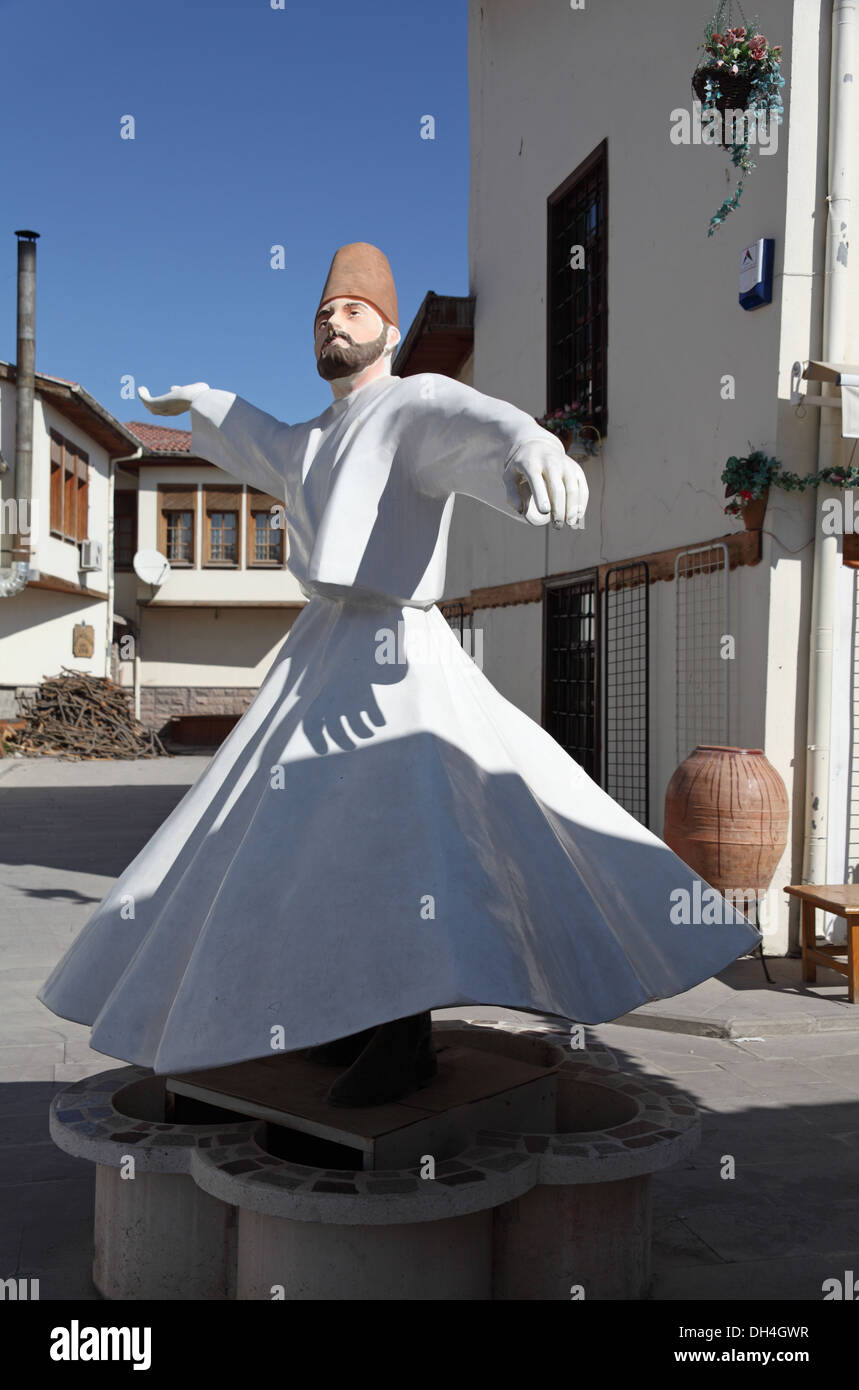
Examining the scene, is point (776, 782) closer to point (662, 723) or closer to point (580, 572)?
point (662, 723)

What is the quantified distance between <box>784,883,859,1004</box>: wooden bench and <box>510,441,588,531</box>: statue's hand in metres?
4.09

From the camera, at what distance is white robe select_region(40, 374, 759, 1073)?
7.66 feet

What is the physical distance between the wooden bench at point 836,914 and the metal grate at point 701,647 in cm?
107

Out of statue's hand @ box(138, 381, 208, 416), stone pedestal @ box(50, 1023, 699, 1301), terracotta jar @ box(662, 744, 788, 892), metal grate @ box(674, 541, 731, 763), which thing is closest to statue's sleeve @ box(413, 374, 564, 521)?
statue's hand @ box(138, 381, 208, 416)

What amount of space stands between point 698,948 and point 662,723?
17.0ft

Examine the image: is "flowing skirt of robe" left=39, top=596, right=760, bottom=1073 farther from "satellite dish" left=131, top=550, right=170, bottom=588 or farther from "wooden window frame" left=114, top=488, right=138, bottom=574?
"wooden window frame" left=114, top=488, right=138, bottom=574

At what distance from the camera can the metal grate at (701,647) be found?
693cm

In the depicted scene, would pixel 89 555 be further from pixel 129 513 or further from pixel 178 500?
pixel 129 513

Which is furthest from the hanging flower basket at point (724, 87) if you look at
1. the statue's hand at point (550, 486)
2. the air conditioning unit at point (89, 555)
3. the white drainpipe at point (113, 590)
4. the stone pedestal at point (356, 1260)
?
the white drainpipe at point (113, 590)

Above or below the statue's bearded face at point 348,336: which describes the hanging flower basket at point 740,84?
above

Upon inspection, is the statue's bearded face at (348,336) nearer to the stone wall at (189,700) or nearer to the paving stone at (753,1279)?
the paving stone at (753,1279)

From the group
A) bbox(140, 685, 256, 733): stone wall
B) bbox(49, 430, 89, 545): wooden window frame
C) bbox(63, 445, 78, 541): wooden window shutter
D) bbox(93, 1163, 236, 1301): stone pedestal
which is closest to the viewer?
bbox(93, 1163, 236, 1301): stone pedestal

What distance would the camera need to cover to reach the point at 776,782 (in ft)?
20.3
